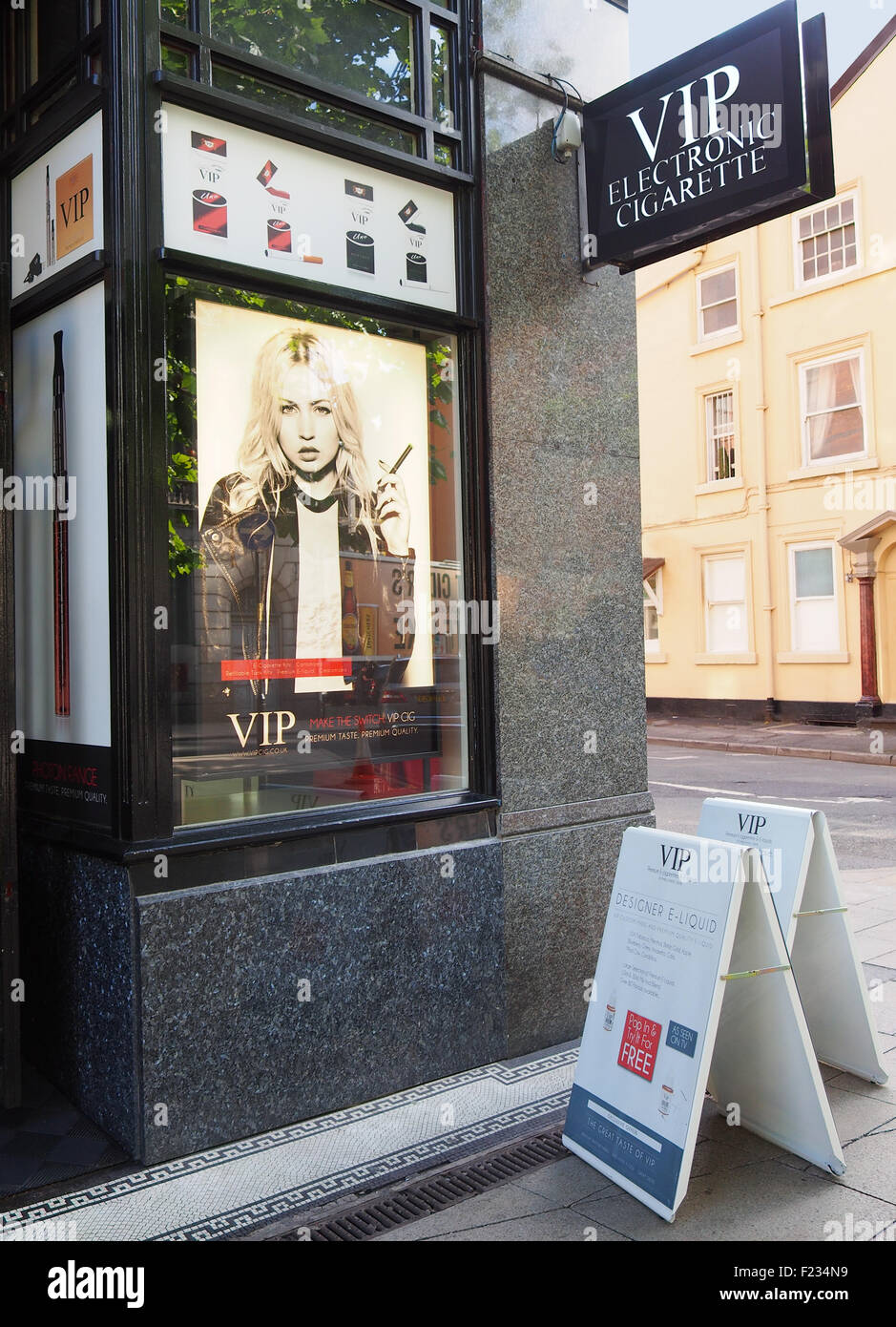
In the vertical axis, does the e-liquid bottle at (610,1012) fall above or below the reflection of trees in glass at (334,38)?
below

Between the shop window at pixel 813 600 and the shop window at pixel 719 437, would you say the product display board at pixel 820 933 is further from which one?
the shop window at pixel 719 437

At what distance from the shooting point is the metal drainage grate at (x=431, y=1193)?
3221 mm

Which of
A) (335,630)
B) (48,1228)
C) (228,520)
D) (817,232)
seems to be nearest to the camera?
(48,1228)

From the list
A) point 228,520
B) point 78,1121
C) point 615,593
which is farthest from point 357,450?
point 78,1121

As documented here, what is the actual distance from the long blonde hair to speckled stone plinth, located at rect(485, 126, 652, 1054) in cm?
66

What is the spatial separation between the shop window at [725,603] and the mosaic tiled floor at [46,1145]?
19.5m

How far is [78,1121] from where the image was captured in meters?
3.95

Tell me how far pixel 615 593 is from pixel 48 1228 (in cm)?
355

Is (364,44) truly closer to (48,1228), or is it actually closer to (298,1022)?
(298,1022)

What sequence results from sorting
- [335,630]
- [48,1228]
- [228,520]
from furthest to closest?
[335,630]
[228,520]
[48,1228]

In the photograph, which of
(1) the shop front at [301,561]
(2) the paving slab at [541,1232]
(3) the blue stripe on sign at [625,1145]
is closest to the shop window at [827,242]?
(1) the shop front at [301,561]

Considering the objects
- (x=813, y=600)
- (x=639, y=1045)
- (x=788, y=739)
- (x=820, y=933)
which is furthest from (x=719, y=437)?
(x=639, y=1045)
